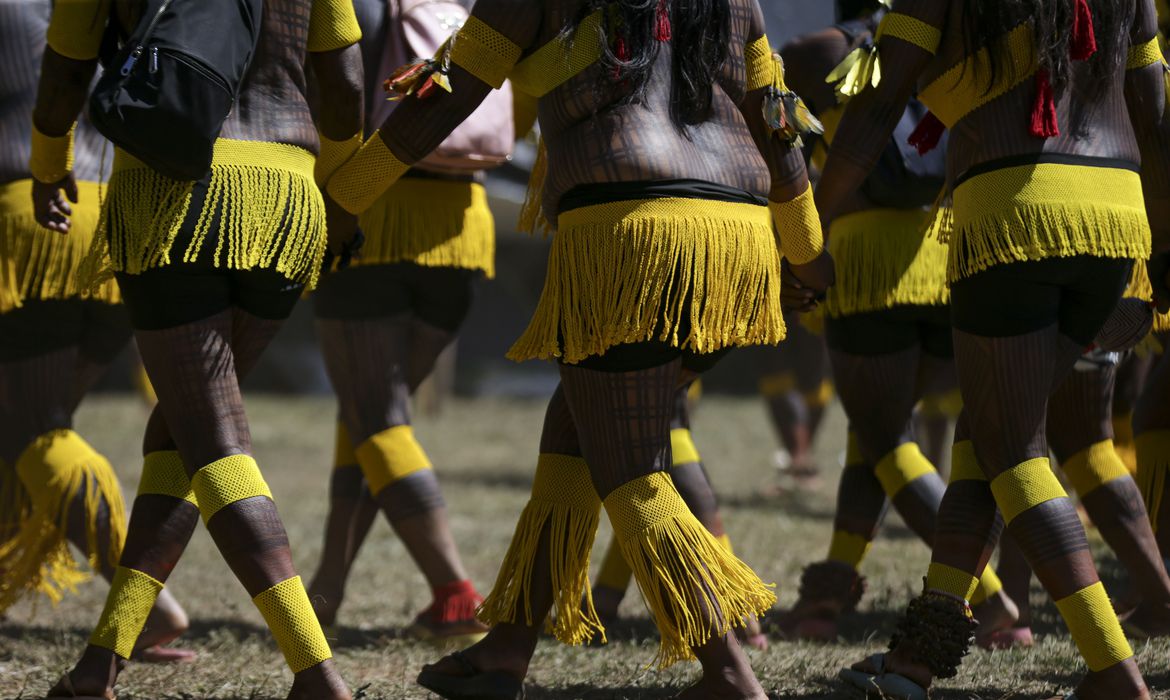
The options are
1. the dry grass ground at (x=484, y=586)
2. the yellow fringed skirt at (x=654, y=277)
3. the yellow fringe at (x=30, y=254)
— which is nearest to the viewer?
the yellow fringed skirt at (x=654, y=277)

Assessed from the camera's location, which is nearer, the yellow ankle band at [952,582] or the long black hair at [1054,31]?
the long black hair at [1054,31]

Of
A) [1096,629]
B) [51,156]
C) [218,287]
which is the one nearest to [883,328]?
[1096,629]

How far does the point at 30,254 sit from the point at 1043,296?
2485 mm

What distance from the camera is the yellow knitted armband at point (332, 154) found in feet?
9.51

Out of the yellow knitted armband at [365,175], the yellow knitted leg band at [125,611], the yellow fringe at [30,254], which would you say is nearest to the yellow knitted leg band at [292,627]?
the yellow knitted leg band at [125,611]

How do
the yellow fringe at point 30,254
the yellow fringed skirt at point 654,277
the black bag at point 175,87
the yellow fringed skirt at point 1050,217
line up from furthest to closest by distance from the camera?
the yellow fringe at point 30,254 < the yellow fringed skirt at point 1050,217 < the yellow fringed skirt at point 654,277 < the black bag at point 175,87

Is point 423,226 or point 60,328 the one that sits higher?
point 423,226

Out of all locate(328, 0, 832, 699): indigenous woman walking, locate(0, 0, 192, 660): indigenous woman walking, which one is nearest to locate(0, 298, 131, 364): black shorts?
locate(0, 0, 192, 660): indigenous woman walking

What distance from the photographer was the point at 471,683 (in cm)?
269

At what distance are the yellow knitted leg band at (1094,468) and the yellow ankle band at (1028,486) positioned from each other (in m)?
0.75

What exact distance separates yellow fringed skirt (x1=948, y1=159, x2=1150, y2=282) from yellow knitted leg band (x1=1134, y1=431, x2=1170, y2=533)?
103 cm

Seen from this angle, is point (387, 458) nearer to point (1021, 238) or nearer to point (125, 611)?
point (125, 611)

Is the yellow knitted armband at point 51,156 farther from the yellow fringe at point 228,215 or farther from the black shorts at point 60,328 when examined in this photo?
the black shorts at point 60,328

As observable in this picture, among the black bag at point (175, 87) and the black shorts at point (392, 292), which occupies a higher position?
the black bag at point (175, 87)
